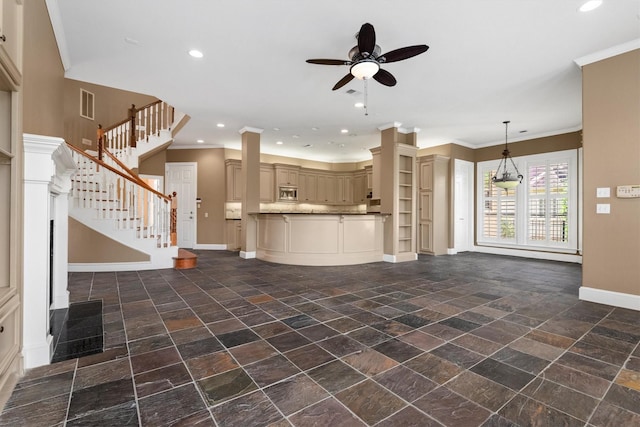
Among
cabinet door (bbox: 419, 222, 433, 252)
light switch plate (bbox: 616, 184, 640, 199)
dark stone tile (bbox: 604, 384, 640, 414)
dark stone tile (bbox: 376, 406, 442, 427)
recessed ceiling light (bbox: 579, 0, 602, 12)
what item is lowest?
dark stone tile (bbox: 604, 384, 640, 414)

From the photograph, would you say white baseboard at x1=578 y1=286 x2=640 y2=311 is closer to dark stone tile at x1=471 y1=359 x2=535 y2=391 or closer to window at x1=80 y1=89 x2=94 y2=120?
dark stone tile at x1=471 y1=359 x2=535 y2=391

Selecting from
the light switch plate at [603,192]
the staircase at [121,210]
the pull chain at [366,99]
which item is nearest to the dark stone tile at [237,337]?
the staircase at [121,210]

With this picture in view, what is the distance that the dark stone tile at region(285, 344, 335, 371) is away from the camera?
80.7 inches

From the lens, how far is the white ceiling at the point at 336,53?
2879mm

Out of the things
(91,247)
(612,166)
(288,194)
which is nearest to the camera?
(612,166)

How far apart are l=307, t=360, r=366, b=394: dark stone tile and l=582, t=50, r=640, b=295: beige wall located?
354 cm

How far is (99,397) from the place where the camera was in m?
1.68

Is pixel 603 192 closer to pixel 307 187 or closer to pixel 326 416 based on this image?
pixel 326 416

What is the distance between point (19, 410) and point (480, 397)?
254cm

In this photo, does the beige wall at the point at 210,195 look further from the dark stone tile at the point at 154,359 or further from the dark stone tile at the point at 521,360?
the dark stone tile at the point at 521,360

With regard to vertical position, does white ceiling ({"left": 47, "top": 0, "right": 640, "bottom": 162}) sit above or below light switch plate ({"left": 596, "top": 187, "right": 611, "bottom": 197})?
above

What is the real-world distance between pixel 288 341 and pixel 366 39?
2.85 meters

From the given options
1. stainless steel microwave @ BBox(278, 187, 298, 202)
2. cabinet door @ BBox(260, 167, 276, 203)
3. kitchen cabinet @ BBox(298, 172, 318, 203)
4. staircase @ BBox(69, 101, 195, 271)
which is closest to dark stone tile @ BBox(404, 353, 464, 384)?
staircase @ BBox(69, 101, 195, 271)

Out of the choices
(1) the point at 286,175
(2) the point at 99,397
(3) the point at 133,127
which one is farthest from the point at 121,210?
(1) the point at 286,175
